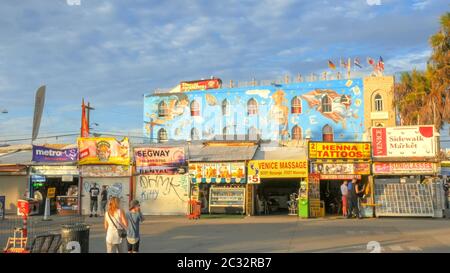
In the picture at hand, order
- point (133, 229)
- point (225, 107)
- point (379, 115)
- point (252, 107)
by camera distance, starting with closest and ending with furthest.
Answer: point (133, 229) → point (379, 115) → point (252, 107) → point (225, 107)

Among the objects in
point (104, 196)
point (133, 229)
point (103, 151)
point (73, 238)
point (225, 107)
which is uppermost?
point (225, 107)

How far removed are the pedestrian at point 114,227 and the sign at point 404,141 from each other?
16.7 metres

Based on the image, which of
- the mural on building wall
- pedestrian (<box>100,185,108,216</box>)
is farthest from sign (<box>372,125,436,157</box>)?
the mural on building wall

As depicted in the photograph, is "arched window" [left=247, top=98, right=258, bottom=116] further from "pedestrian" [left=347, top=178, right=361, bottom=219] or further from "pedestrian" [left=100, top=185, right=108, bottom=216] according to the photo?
"pedestrian" [left=347, top=178, right=361, bottom=219]

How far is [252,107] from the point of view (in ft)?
170

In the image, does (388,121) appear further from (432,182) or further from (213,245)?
(213,245)

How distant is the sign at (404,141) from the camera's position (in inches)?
918

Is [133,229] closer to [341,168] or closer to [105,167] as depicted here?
[341,168]

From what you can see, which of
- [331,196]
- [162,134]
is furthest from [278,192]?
[162,134]

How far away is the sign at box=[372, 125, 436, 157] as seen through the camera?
23312 millimetres

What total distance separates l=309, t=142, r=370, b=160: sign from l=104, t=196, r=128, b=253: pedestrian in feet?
49.8

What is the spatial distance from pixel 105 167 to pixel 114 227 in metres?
17.2
